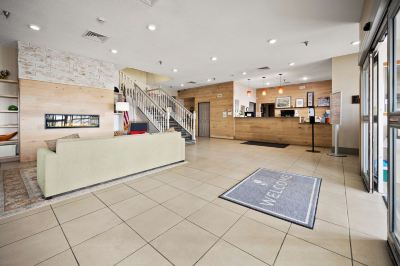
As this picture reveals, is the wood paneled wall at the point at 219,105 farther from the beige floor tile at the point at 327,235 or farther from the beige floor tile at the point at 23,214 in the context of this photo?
the beige floor tile at the point at 23,214

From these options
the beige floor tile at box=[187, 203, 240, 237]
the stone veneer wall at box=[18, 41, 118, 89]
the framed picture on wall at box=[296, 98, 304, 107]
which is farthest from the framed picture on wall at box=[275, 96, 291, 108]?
the beige floor tile at box=[187, 203, 240, 237]

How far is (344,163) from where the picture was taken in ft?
14.5

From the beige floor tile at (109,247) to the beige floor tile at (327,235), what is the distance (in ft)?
5.34

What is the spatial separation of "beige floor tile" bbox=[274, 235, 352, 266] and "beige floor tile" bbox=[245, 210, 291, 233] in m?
0.21

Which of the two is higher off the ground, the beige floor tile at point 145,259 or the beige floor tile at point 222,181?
the beige floor tile at point 222,181

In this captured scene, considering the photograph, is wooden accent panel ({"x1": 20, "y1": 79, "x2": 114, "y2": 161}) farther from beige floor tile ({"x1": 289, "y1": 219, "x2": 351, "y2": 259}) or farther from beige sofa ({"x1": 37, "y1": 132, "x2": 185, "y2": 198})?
beige floor tile ({"x1": 289, "y1": 219, "x2": 351, "y2": 259})

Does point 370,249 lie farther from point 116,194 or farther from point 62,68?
point 62,68

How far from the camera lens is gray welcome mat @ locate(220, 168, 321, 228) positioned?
2.09m

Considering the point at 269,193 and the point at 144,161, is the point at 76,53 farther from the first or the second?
the point at 269,193

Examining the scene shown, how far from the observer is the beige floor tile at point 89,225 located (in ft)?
5.56

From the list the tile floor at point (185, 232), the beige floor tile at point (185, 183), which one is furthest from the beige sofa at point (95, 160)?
the beige floor tile at point (185, 183)

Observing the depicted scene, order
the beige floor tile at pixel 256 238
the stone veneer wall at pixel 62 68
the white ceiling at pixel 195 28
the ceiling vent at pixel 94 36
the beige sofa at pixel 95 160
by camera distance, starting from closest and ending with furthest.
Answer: the beige floor tile at pixel 256 238, the beige sofa at pixel 95 160, the white ceiling at pixel 195 28, the ceiling vent at pixel 94 36, the stone veneer wall at pixel 62 68

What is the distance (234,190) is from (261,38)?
12.9 feet

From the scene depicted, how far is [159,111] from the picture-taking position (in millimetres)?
7164
